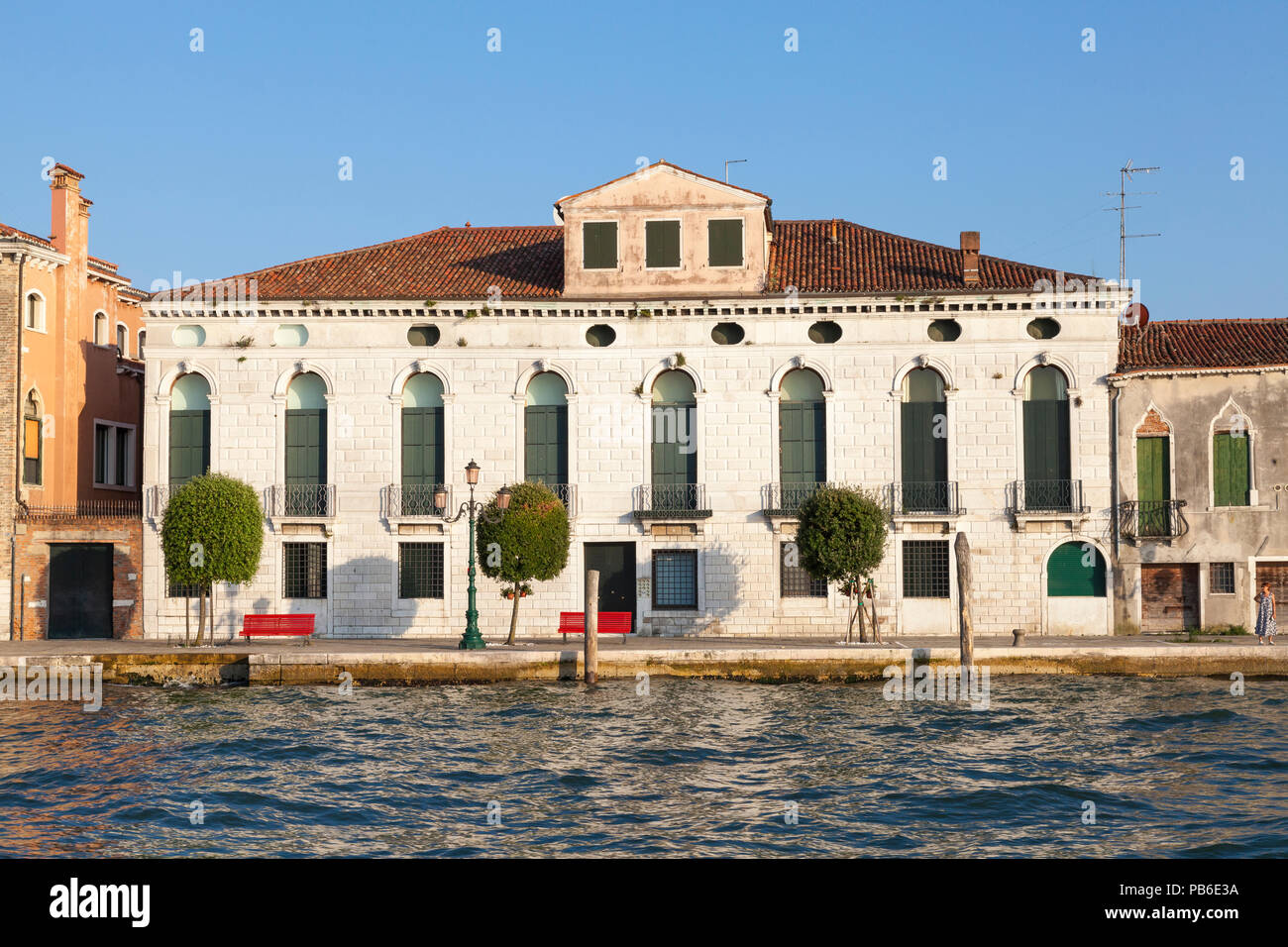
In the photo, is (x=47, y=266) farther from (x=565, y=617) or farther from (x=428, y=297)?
(x=565, y=617)

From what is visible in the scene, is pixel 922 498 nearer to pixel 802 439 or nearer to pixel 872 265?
pixel 802 439

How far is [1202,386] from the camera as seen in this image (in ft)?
92.9

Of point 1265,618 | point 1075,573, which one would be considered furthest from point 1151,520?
point 1265,618

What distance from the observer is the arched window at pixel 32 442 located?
29234 mm

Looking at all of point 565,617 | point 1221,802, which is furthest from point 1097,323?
point 1221,802

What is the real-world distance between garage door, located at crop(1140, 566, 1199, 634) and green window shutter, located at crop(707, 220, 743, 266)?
1197cm

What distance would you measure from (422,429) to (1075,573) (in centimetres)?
1578

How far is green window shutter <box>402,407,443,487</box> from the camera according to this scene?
29.9 m

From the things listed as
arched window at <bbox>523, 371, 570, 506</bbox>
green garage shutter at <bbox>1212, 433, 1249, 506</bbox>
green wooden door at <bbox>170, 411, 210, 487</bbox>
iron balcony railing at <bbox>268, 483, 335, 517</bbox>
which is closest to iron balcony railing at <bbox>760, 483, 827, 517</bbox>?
arched window at <bbox>523, 371, 570, 506</bbox>

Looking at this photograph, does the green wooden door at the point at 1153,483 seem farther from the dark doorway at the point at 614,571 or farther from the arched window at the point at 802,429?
the dark doorway at the point at 614,571

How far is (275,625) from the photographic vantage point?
27.5 meters

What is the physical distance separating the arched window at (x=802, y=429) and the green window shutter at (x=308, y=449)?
1107cm
